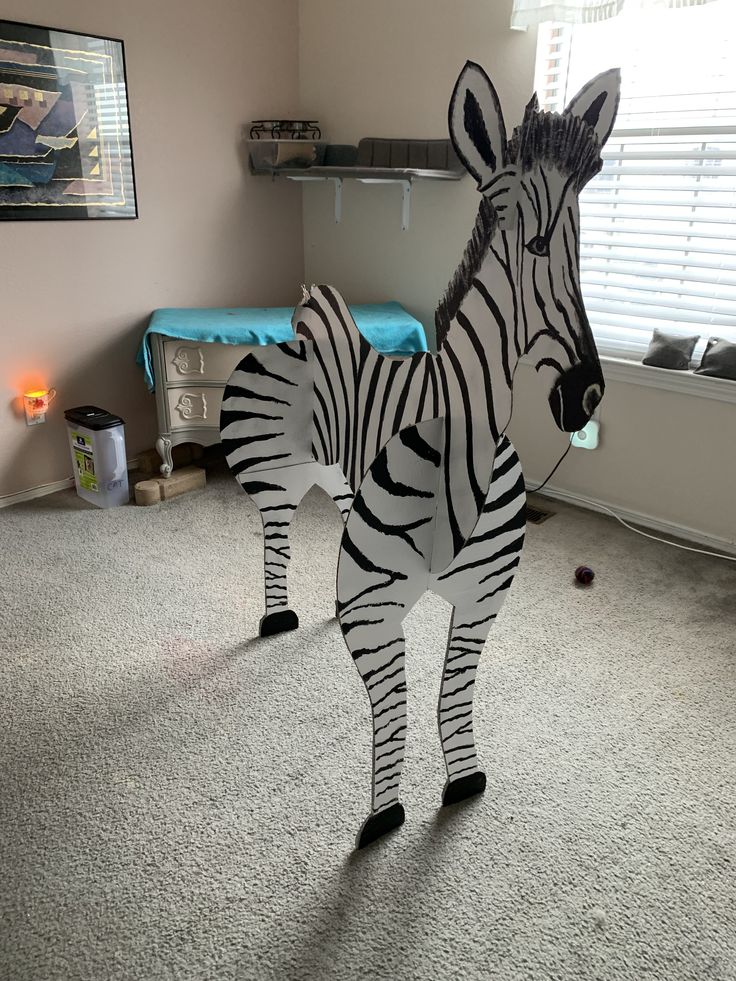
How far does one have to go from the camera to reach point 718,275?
275 cm

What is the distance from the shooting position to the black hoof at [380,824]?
1.56 meters

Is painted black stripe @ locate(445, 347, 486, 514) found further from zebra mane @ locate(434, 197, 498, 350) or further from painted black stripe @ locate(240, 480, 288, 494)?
painted black stripe @ locate(240, 480, 288, 494)

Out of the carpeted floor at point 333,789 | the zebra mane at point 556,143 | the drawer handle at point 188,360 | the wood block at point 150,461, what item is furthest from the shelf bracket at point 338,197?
the zebra mane at point 556,143

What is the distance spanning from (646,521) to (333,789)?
74.6 inches

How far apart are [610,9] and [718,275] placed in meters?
0.97

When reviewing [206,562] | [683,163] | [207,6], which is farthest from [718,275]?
[207,6]

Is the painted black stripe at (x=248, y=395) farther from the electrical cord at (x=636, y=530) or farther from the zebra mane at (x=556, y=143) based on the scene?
the electrical cord at (x=636, y=530)

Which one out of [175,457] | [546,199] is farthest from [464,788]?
[175,457]

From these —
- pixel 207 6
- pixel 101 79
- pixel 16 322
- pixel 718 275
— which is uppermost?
pixel 207 6

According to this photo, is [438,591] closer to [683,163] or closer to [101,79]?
[683,163]

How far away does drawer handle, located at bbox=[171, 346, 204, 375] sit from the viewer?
3.08 metres

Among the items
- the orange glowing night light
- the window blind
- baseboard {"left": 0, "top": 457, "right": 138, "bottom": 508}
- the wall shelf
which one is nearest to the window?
the window blind

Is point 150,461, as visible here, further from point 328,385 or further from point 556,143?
point 556,143

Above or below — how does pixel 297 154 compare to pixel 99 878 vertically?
above
